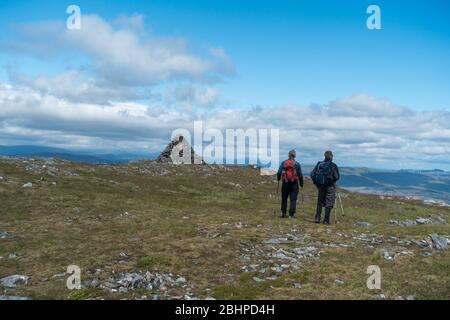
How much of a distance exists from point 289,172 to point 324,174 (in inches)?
90.6

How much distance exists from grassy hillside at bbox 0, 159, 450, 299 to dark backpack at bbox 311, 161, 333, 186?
288cm

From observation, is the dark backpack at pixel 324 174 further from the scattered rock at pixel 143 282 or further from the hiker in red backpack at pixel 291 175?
the scattered rock at pixel 143 282

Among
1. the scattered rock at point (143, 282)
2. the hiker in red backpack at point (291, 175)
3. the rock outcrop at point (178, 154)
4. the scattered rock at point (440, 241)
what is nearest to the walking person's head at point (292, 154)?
the hiker in red backpack at point (291, 175)

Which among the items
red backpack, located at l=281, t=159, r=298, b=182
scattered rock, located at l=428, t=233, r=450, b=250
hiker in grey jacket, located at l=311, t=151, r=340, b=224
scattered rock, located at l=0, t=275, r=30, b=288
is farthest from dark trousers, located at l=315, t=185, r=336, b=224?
scattered rock, located at l=0, t=275, r=30, b=288

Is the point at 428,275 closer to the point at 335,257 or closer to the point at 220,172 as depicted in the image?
the point at 335,257

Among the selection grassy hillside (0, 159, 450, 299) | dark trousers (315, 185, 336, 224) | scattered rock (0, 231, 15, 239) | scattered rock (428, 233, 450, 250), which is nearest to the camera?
grassy hillside (0, 159, 450, 299)

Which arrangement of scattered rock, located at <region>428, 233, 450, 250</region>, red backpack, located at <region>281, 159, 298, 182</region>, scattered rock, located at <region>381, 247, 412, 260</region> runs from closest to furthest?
1. scattered rock, located at <region>381, 247, 412, 260</region>
2. scattered rock, located at <region>428, 233, 450, 250</region>
3. red backpack, located at <region>281, 159, 298, 182</region>

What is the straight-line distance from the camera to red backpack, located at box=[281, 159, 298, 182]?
2627 cm

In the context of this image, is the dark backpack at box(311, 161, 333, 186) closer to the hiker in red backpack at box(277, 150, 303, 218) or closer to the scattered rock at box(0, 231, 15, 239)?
the hiker in red backpack at box(277, 150, 303, 218)

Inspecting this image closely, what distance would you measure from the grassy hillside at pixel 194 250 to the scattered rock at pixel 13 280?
11.4 inches

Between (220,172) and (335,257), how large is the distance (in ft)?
136

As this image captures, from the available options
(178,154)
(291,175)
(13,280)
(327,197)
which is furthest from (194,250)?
(178,154)
